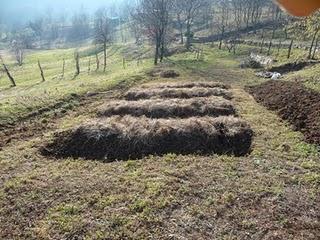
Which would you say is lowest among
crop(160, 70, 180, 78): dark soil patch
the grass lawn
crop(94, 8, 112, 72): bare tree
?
crop(94, 8, 112, 72): bare tree

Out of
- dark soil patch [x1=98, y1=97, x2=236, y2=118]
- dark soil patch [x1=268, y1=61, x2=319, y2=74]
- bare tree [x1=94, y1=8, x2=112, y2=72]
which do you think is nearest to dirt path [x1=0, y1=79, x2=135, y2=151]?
dark soil patch [x1=98, y1=97, x2=236, y2=118]

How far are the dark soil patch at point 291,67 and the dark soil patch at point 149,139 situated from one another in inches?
720

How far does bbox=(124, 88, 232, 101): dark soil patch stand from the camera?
2234 cm

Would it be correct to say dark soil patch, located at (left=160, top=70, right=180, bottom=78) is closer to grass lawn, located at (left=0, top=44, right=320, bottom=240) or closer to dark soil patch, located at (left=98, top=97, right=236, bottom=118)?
dark soil patch, located at (left=98, top=97, right=236, bottom=118)

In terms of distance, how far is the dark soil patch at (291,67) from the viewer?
31.9 metres

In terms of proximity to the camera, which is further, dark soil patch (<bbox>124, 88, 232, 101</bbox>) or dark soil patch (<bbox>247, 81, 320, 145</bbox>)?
dark soil patch (<bbox>124, 88, 232, 101</bbox>)

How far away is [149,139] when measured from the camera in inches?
576

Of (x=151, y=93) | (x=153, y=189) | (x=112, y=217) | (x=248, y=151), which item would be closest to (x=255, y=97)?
(x=151, y=93)

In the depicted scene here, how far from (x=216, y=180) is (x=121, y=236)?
3859 mm

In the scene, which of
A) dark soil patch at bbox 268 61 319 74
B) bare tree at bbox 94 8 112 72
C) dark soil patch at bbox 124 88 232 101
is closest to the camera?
dark soil patch at bbox 124 88 232 101

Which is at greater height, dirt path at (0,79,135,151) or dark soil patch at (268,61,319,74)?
dark soil patch at (268,61,319,74)

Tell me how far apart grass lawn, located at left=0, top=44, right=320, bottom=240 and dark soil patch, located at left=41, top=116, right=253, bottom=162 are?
0.63 metres

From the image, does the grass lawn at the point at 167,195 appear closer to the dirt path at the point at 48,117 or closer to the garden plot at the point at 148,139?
the garden plot at the point at 148,139

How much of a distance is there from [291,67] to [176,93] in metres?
14.7
